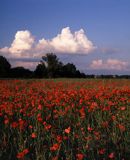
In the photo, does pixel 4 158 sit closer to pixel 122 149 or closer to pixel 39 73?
pixel 122 149

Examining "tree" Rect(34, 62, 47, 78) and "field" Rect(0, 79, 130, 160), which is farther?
"tree" Rect(34, 62, 47, 78)

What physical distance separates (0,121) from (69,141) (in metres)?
2.68

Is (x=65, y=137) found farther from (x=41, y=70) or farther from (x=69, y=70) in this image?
(x=69, y=70)

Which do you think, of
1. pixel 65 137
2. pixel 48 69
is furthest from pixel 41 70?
pixel 65 137

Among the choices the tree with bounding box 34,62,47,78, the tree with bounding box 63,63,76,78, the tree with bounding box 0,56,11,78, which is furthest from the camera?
the tree with bounding box 63,63,76,78

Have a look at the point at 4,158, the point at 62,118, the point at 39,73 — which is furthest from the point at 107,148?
the point at 39,73

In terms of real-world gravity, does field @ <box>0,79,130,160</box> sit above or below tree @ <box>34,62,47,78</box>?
below

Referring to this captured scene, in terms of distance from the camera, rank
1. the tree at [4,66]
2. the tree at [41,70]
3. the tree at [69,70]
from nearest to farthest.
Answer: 1. the tree at [4,66]
2. the tree at [41,70]
3. the tree at [69,70]

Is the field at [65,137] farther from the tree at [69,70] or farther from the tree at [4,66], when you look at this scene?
the tree at [69,70]

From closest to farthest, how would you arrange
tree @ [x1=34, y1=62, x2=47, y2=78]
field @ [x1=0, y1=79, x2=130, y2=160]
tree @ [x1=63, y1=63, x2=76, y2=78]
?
field @ [x1=0, y1=79, x2=130, y2=160]
tree @ [x1=34, y1=62, x2=47, y2=78]
tree @ [x1=63, y1=63, x2=76, y2=78]

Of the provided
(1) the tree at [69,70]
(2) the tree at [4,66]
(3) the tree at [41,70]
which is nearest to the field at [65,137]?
(2) the tree at [4,66]

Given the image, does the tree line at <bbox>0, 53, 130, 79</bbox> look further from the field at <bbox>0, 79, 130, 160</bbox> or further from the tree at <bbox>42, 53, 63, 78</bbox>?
the field at <bbox>0, 79, 130, 160</bbox>

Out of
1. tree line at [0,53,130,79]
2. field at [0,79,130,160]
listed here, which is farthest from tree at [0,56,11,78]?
field at [0,79,130,160]

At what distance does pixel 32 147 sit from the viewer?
21.9ft
